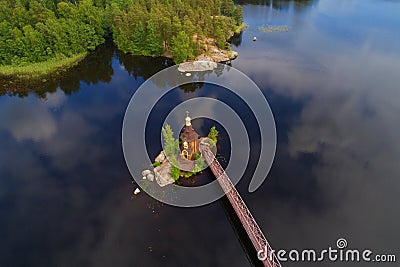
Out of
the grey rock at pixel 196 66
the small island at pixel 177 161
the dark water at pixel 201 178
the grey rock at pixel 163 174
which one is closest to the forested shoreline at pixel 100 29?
the grey rock at pixel 196 66

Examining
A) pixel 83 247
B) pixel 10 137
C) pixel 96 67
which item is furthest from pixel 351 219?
pixel 96 67

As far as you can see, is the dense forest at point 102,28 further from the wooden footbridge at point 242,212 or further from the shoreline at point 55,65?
the wooden footbridge at point 242,212

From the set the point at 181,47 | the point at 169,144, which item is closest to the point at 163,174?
the point at 169,144

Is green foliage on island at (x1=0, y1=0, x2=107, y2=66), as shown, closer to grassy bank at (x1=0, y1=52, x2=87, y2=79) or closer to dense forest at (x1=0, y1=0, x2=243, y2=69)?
dense forest at (x1=0, y1=0, x2=243, y2=69)

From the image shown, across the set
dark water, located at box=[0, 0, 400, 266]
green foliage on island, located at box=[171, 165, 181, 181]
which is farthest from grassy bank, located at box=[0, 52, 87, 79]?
green foliage on island, located at box=[171, 165, 181, 181]

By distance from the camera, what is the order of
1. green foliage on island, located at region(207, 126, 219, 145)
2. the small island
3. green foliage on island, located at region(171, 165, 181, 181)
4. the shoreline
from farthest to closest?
the shoreline, green foliage on island, located at region(207, 126, 219, 145), green foliage on island, located at region(171, 165, 181, 181), the small island

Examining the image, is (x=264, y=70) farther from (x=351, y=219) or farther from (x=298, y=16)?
(x=298, y=16)
